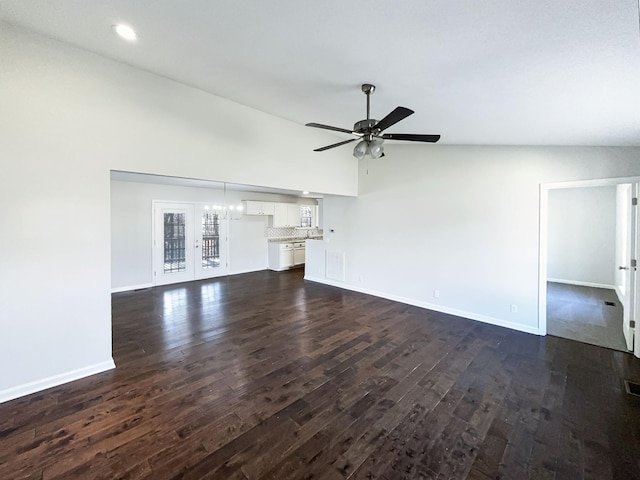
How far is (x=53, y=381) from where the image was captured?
273 cm

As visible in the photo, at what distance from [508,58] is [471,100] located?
767mm

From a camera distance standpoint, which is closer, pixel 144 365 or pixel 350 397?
pixel 350 397

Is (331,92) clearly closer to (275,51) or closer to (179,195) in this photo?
(275,51)

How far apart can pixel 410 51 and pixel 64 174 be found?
328 cm

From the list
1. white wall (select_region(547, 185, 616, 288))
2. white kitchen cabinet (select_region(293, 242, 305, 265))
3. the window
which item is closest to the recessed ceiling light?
white kitchen cabinet (select_region(293, 242, 305, 265))

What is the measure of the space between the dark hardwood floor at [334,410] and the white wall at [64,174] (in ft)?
1.60

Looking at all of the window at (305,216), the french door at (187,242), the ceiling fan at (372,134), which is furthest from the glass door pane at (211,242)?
the ceiling fan at (372,134)

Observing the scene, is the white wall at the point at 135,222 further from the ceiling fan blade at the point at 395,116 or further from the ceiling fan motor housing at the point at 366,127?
the ceiling fan blade at the point at 395,116

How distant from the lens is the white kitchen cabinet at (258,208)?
26.4ft

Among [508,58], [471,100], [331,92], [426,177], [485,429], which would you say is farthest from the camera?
[426,177]

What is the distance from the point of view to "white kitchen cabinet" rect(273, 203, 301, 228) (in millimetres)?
8773

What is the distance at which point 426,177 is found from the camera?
5.04m

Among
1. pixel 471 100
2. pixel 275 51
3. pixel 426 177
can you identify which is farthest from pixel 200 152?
pixel 426 177

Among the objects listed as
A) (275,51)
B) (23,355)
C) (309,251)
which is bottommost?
(23,355)
